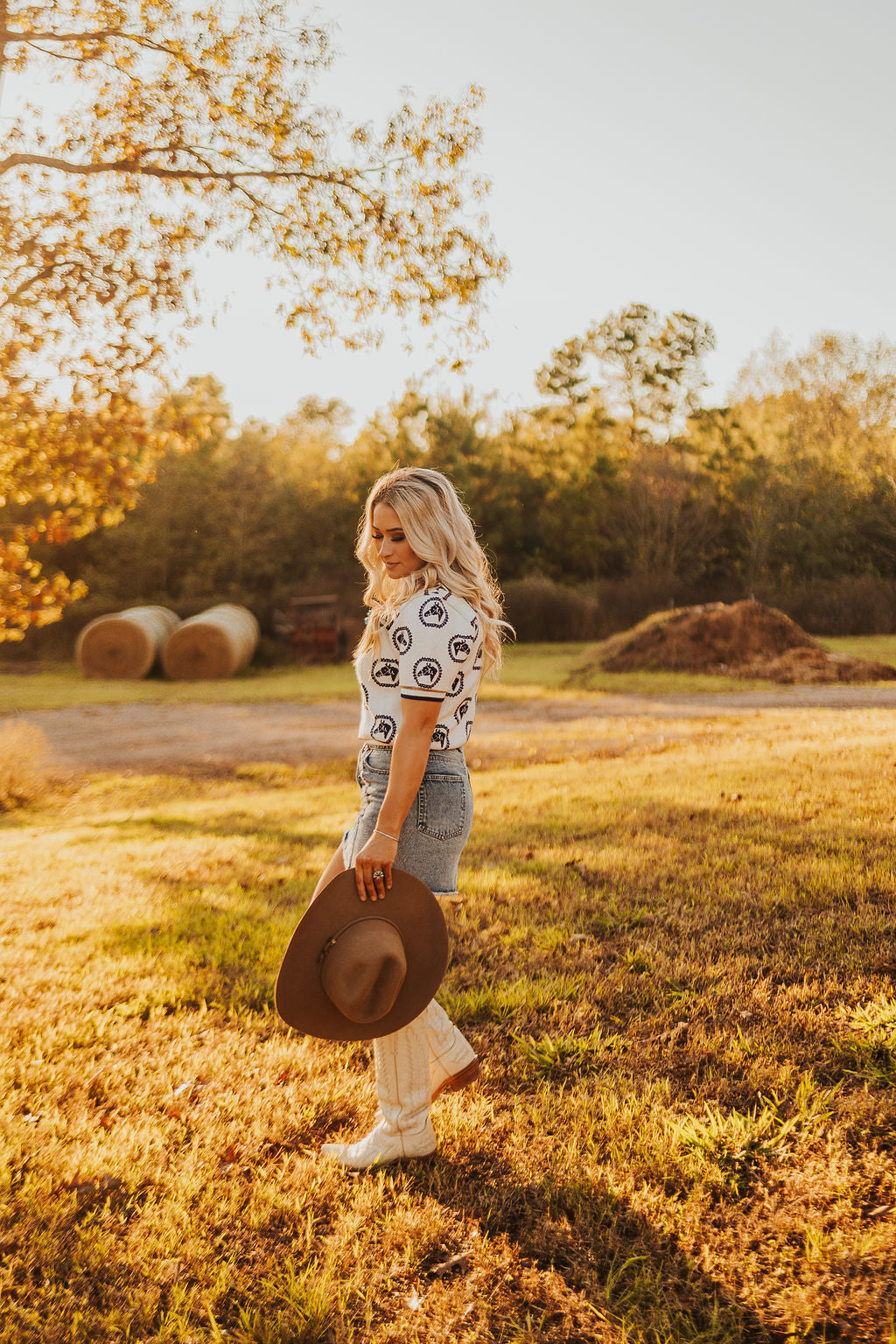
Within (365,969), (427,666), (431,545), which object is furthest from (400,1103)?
(431,545)

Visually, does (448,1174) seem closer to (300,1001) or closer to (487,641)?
(300,1001)

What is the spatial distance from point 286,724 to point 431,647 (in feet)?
42.2

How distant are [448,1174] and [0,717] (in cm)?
1643

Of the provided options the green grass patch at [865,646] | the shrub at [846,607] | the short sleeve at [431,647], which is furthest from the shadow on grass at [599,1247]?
the shrub at [846,607]

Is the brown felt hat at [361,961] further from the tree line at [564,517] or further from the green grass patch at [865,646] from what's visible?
the tree line at [564,517]

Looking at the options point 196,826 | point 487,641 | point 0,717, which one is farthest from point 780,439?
point 487,641

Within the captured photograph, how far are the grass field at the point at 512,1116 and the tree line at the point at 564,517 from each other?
1003 inches

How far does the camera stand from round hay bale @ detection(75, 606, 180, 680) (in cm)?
2341

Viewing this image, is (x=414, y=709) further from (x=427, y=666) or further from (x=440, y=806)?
(x=440, y=806)

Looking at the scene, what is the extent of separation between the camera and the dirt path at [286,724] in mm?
11625

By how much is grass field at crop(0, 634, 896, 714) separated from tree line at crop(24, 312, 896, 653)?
160 inches

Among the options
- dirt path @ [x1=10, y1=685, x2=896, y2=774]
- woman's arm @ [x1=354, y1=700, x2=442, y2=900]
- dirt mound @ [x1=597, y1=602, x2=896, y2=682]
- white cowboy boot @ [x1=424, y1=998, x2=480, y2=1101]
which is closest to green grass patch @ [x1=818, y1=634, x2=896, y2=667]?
dirt mound @ [x1=597, y1=602, x2=896, y2=682]

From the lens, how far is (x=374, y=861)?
2230mm

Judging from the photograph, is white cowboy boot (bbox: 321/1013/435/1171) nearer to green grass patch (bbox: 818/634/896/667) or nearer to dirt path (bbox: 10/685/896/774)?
dirt path (bbox: 10/685/896/774)
